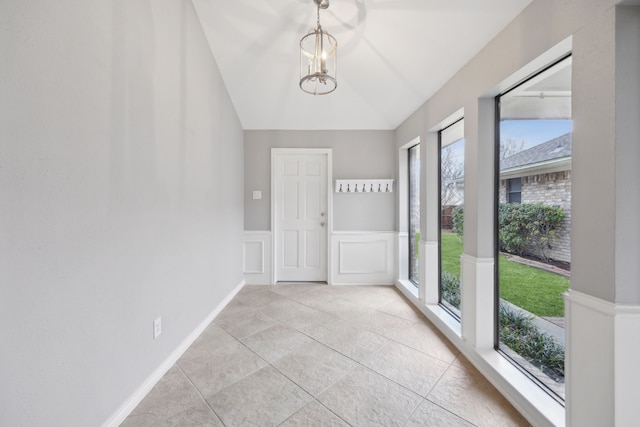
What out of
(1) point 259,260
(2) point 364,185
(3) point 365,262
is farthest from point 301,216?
(3) point 365,262

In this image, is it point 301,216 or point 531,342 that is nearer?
point 531,342

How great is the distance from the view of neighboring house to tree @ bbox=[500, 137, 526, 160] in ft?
0.09

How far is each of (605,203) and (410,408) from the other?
1.38 metres

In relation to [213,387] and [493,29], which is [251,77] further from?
[213,387]

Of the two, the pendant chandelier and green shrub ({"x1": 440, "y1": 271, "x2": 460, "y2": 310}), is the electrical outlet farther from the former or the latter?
green shrub ({"x1": 440, "y1": 271, "x2": 460, "y2": 310})

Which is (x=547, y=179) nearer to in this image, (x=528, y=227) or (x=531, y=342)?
(x=528, y=227)

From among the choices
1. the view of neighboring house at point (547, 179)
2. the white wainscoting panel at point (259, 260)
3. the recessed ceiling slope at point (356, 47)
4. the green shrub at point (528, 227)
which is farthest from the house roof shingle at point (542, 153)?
the white wainscoting panel at point (259, 260)

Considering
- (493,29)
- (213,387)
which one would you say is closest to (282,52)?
(493,29)

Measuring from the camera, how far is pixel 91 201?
3.90 feet

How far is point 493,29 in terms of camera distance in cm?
163

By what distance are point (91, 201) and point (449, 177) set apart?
8.92 ft

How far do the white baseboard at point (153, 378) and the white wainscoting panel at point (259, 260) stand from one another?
106 cm

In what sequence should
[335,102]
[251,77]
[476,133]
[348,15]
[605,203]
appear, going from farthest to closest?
[335,102]
[251,77]
[348,15]
[476,133]
[605,203]

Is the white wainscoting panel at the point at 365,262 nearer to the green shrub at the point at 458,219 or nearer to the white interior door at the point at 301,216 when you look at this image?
the white interior door at the point at 301,216
